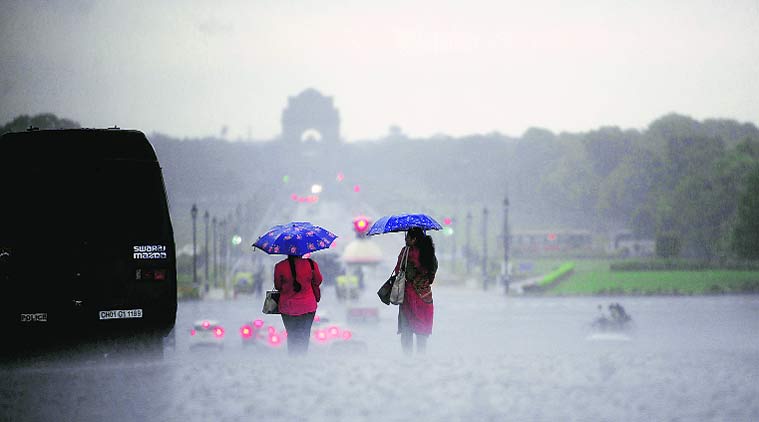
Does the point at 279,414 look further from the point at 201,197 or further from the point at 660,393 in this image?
the point at 201,197

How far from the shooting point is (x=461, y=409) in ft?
27.6

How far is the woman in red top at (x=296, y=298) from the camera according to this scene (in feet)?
41.7

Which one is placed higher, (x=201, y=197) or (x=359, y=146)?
(x=359, y=146)

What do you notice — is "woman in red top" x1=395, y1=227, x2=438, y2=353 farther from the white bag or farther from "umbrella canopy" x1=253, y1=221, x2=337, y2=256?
"umbrella canopy" x1=253, y1=221, x2=337, y2=256

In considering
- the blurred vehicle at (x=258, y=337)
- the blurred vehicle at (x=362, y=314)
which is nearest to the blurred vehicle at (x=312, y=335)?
the blurred vehicle at (x=258, y=337)

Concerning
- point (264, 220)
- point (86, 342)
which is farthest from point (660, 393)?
point (264, 220)

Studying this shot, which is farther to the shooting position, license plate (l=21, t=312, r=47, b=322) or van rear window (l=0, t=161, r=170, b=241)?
van rear window (l=0, t=161, r=170, b=241)

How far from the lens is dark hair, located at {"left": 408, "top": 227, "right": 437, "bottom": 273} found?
12258 mm

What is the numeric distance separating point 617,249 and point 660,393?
75.1 m

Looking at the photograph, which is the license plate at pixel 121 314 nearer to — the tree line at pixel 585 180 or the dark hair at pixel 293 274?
the dark hair at pixel 293 274

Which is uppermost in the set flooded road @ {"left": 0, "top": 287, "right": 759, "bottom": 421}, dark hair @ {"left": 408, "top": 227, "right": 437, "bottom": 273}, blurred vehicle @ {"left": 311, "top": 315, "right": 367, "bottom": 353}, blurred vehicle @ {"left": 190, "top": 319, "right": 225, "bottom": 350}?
dark hair @ {"left": 408, "top": 227, "right": 437, "bottom": 273}

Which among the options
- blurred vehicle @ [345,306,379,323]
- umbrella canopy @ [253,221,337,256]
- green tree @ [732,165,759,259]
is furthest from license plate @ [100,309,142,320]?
green tree @ [732,165,759,259]

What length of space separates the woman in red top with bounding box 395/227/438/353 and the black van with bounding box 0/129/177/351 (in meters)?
2.92

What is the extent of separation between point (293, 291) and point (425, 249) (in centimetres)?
162
